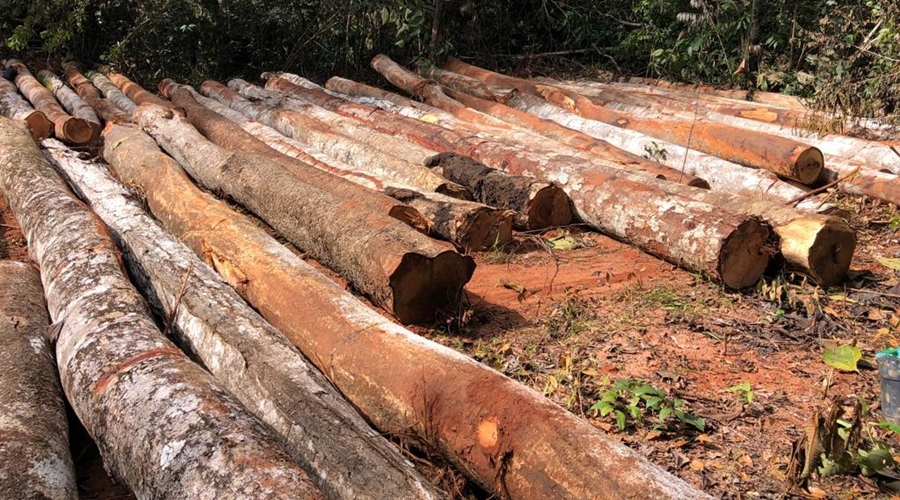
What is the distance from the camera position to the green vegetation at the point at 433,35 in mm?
11438

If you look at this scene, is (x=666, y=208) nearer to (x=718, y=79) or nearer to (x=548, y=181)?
(x=548, y=181)

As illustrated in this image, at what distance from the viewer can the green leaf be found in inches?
164

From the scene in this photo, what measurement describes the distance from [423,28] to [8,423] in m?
11.3

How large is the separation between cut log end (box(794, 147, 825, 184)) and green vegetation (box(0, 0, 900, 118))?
13.3 ft

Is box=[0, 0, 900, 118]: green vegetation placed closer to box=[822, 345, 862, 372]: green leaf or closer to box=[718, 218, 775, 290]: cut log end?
box=[718, 218, 775, 290]: cut log end

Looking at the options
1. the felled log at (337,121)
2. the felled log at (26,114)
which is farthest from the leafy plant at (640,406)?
the felled log at (26,114)

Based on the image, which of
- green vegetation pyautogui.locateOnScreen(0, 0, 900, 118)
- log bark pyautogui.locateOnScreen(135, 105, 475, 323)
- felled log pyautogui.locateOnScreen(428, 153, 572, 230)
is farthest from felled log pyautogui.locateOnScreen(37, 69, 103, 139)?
felled log pyautogui.locateOnScreen(428, 153, 572, 230)

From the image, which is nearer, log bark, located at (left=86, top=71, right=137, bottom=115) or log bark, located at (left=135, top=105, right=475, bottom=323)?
log bark, located at (left=135, top=105, right=475, bottom=323)

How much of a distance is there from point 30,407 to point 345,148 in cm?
498

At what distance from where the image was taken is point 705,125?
7934 millimetres

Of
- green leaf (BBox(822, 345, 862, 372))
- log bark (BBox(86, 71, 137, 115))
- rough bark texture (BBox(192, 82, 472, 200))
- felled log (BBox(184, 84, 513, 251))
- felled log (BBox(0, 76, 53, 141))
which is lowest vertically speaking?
log bark (BBox(86, 71, 137, 115))

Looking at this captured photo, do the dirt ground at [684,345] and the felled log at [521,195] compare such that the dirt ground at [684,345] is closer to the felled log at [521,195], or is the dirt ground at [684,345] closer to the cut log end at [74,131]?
the felled log at [521,195]

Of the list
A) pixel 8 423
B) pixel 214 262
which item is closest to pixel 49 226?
pixel 214 262

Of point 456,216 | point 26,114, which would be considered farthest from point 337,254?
point 26,114
